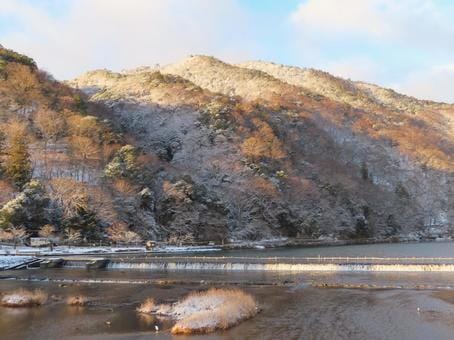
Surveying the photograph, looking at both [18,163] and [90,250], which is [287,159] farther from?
[90,250]

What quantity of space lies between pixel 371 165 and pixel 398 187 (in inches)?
469

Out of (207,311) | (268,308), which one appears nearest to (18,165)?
(268,308)

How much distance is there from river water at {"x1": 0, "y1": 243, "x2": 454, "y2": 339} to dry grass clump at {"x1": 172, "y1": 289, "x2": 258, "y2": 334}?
0.60 metres

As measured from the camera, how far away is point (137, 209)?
78812 mm

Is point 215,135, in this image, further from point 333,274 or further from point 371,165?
point 333,274

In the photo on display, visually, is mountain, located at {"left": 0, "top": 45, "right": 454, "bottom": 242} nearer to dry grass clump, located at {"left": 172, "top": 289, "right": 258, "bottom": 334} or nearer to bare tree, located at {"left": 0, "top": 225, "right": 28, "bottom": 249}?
bare tree, located at {"left": 0, "top": 225, "right": 28, "bottom": 249}

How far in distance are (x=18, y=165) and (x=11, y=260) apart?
27.9 metres

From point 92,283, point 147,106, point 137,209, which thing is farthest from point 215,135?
point 92,283

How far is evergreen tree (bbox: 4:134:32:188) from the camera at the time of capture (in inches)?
2872

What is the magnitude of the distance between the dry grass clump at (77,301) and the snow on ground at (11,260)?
1844cm

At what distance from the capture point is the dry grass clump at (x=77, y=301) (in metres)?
30.0

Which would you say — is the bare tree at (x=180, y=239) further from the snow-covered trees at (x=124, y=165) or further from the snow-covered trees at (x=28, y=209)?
the snow-covered trees at (x=28, y=209)

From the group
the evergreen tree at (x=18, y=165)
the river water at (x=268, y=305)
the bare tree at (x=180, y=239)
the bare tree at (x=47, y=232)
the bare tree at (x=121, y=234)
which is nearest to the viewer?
the river water at (x=268, y=305)

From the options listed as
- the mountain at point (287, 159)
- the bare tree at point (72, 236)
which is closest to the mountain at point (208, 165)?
the mountain at point (287, 159)
